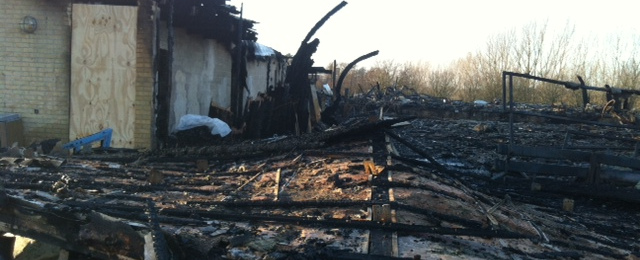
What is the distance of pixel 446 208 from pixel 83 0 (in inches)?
312

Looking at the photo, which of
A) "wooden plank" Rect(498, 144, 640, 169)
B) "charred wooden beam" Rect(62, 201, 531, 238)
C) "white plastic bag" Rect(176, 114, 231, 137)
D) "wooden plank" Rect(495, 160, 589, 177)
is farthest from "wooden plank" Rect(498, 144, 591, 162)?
"white plastic bag" Rect(176, 114, 231, 137)

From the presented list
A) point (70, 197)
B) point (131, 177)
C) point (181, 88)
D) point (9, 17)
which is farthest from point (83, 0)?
point (70, 197)

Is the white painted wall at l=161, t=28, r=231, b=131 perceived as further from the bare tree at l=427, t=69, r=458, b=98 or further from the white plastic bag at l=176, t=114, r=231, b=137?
the bare tree at l=427, t=69, r=458, b=98

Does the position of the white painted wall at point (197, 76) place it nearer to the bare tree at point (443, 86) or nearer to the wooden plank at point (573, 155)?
the wooden plank at point (573, 155)

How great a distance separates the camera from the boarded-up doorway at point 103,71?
964cm

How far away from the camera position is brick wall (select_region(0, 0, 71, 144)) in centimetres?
984

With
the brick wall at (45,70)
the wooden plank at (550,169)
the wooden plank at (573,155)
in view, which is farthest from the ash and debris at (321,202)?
the brick wall at (45,70)

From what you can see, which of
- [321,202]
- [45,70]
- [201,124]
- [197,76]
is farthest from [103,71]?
[321,202]

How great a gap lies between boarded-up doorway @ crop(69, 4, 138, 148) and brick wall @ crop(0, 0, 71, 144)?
257 mm

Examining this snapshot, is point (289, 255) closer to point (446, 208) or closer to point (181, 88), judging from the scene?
point (446, 208)

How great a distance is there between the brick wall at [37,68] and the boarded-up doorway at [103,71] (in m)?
0.26

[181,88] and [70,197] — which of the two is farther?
[181,88]

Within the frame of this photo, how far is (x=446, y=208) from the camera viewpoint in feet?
15.6

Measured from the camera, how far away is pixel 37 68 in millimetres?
9984
